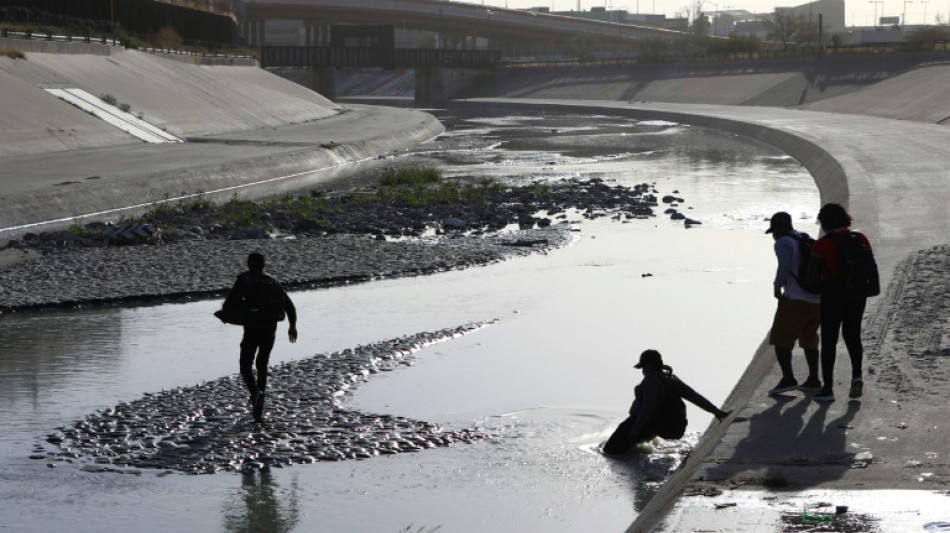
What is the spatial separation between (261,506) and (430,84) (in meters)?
138

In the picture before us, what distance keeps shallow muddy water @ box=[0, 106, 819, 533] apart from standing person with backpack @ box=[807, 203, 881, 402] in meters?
1.70

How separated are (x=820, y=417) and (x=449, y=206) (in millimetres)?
21519

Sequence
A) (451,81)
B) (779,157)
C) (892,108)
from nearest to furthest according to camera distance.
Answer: (779,157)
(892,108)
(451,81)

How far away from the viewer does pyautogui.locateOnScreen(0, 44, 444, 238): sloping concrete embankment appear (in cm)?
3238

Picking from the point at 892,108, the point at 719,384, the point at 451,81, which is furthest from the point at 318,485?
the point at 451,81

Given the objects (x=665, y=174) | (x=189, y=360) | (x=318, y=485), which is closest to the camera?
(x=318, y=485)

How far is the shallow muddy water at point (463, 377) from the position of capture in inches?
414

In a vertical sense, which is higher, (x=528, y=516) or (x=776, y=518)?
(x=776, y=518)

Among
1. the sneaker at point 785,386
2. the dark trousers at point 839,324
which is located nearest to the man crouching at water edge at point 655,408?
the sneaker at point 785,386

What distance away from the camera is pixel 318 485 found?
1107cm

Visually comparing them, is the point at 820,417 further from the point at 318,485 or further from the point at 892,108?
the point at 892,108

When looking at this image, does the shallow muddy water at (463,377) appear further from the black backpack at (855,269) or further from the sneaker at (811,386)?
the black backpack at (855,269)

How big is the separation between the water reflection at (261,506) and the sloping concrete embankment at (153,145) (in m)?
17.7

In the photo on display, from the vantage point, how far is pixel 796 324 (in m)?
12.0
